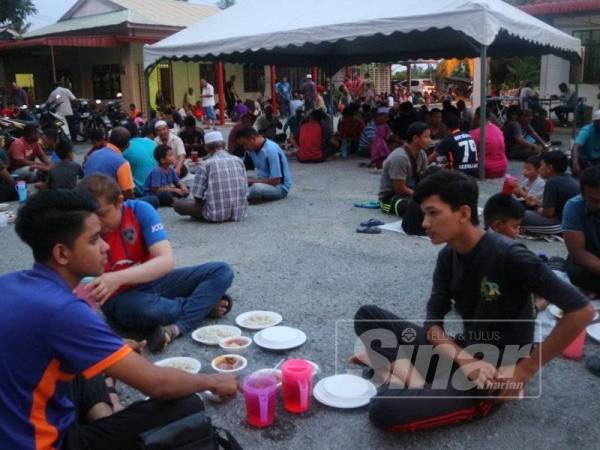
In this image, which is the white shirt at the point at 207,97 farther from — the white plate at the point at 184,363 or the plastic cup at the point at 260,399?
the plastic cup at the point at 260,399

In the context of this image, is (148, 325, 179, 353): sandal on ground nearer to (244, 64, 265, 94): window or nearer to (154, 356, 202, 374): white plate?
(154, 356, 202, 374): white plate

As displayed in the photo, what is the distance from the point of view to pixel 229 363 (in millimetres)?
3215

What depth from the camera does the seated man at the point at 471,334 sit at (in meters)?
2.38

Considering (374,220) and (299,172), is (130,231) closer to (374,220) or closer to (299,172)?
(374,220)

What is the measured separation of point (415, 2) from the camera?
29.2ft

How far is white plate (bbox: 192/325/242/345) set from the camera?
11.7ft

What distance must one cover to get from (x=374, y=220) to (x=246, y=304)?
2.57m

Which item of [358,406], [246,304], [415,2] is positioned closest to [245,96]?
[415,2]

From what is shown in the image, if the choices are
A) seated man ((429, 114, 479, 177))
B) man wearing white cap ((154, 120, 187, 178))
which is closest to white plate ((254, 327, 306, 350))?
seated man ((429, 114, 479, 177))

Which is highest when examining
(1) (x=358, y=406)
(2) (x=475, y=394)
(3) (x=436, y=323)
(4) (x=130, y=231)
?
(4) (x=130, y=231)

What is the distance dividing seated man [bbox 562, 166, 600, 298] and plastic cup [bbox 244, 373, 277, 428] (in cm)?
239

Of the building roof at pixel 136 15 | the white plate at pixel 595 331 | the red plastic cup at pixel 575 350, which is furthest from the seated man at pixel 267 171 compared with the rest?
the building roof at pixel 136 15

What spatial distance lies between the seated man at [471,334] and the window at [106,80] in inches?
790

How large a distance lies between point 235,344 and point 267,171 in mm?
4621
